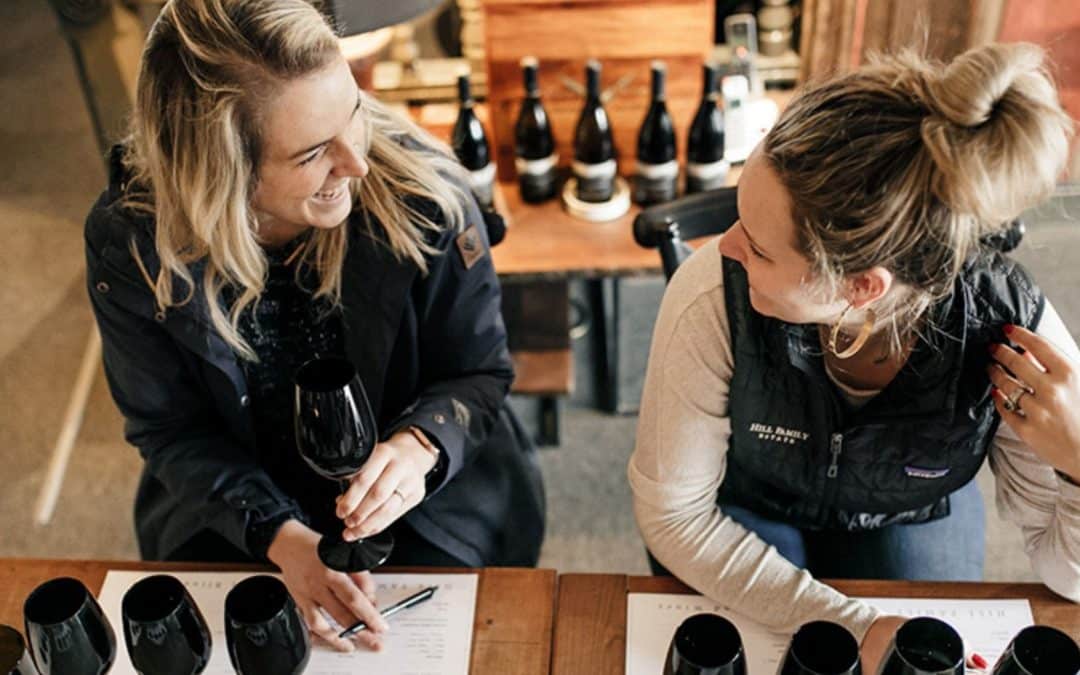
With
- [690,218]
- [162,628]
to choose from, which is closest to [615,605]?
[162,628]

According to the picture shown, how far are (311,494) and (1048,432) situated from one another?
92cm

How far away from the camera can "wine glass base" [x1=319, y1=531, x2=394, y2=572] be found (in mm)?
1202

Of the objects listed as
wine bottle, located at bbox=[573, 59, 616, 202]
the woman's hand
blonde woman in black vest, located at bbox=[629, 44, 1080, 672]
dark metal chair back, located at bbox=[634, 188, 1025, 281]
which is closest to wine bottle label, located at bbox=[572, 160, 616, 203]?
wine bottle, located at bbox=[573, 59, 616, 202]

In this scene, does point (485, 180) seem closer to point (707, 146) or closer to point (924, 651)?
point (707, 146)

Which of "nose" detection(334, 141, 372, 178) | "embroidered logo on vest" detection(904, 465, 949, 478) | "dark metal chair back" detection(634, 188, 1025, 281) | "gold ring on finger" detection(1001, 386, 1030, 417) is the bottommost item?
"embroidered logo on vest" detection(904, 465, 949, 478)

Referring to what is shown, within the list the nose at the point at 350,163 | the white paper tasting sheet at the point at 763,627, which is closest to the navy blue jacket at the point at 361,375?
the nose at the point at 350,163

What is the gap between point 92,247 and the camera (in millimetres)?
1352

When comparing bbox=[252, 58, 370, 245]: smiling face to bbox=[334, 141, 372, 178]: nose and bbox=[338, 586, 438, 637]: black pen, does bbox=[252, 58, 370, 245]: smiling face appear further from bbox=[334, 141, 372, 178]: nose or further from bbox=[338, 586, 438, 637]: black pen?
bbox=[338, 586, 438, 637]: black pen

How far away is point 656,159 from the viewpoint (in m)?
2.09

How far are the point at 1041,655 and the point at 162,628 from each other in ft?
2.39

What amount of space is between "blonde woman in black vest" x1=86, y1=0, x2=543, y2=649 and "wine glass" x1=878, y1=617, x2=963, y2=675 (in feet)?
1.75

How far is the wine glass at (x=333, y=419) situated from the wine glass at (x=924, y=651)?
0.54 m

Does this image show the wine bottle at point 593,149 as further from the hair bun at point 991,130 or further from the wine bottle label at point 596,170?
the hair bun at point 991,130

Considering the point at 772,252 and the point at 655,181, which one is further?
the point at 655,181
